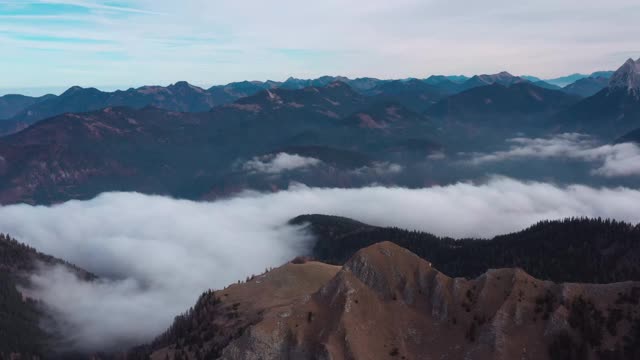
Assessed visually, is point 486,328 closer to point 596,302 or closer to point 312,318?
point 596,302

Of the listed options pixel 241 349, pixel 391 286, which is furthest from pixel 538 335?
pixel 241 349

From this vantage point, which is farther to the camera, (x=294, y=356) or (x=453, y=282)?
(x=453, y=282)

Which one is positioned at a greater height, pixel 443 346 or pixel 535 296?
pixel 535 296

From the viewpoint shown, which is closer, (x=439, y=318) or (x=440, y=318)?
(x=440, y=318)

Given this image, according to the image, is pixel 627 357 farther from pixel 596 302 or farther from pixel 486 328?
pixel 486 328

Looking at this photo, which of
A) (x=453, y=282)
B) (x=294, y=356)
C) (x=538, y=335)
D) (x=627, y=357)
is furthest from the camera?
(x=453, y=282)

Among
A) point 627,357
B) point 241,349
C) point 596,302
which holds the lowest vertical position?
point 241,349

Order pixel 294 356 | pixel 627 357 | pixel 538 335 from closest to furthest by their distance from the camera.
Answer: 1. pixel 627 357
2. pixel 538 335
3. pixel 294 356
